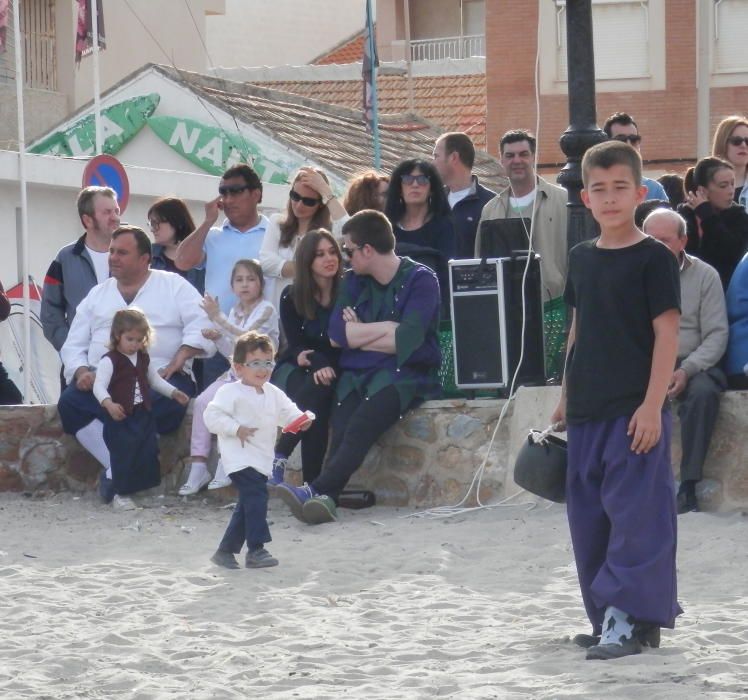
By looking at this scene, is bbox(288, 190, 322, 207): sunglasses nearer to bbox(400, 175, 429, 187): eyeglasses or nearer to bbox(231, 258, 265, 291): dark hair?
bbox(231, 258, 265, 291): dark hair

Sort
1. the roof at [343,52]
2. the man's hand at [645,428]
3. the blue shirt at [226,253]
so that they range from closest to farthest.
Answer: the man's hand at [645,428], the blue shirt at [226,253], the roof at [343,52]

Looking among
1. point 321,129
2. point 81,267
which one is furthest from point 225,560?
point 321,129

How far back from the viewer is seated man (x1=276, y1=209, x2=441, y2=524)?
29.8ft

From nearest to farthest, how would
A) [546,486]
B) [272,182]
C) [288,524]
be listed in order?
[546,486], [288,524], [272,182]

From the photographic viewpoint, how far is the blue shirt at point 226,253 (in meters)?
10.3

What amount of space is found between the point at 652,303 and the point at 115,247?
16.7ft

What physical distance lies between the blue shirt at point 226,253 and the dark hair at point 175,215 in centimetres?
25

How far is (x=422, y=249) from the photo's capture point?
9.68m

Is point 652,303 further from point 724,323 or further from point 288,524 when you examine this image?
point 288,524

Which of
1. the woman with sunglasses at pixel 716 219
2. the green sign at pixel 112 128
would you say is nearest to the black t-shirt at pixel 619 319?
the woman with sunglasses at pixel 716 219

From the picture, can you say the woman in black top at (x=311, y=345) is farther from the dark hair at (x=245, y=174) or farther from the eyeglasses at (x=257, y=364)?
the eyeglasses at (x=257, y=364)

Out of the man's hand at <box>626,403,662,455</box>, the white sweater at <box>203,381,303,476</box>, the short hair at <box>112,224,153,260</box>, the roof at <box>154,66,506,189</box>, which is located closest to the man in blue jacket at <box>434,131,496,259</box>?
the short hair at <box>112,224,153,260</box>

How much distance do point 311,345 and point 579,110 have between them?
1.99 metres

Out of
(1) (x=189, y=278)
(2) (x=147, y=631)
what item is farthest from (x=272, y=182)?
(2) (x=147, y=631)
